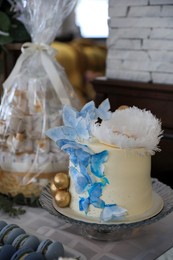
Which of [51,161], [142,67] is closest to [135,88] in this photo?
[142,67]

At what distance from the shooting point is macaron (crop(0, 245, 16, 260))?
550mm

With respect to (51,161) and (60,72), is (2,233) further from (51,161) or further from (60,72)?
(60,72)

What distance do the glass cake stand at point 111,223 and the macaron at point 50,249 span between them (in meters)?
0.04

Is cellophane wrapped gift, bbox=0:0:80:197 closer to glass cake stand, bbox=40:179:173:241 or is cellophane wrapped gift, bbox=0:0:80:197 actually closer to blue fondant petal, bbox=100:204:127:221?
glass cake stand, bbox=40:179:173:241

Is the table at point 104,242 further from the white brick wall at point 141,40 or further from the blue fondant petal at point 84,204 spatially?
the white brick wall at point 141,40

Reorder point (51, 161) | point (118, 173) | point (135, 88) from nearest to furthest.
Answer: point (118, 173)
point (51, 161)
point (135, 88)

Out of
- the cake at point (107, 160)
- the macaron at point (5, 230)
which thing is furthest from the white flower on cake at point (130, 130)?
the macaron at point (5, 230)

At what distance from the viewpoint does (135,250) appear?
620 millimetres

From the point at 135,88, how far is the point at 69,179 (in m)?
0.33

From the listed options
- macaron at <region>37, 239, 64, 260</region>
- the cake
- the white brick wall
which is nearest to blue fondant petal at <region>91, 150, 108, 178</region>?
the cake

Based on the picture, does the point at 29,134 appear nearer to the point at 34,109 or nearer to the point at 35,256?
the point at 34,109

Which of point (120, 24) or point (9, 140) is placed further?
point (120, 24)

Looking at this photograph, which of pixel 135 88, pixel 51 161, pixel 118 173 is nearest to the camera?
pixel 118 173

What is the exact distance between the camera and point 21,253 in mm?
547
